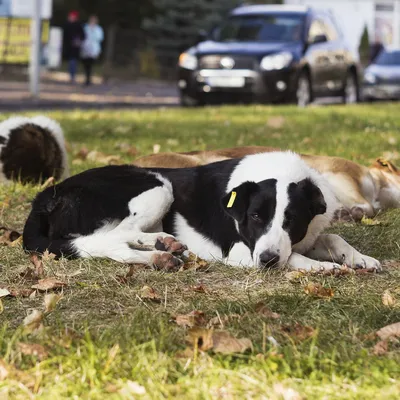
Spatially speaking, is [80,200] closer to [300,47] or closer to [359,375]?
[359,375]

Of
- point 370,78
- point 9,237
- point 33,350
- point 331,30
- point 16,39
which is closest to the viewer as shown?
point 33,350

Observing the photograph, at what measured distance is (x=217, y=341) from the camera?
396 centimetres

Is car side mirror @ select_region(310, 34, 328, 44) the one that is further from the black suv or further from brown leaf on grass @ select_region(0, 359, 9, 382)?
brown leaf on grass @ select_region(0, 359, 9, 382)

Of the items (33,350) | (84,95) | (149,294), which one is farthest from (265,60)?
(33,350)

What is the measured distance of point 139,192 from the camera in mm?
6020

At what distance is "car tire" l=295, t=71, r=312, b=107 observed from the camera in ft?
61.7

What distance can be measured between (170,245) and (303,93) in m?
13.7

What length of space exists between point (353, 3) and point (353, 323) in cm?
4881

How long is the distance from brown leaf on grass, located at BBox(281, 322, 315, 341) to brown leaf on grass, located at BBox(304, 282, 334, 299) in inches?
21.4

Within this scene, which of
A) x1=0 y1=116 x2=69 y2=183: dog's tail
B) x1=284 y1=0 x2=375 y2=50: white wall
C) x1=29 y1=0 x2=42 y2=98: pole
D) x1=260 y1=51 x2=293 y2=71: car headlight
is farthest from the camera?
x1=284 y1=0 x2=375 y2=50: white wall

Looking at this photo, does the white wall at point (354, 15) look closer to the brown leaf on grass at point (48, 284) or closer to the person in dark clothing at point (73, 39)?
the person in dark clothing at point (73, 39)

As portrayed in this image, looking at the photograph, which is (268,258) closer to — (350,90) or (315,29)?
(315,29)

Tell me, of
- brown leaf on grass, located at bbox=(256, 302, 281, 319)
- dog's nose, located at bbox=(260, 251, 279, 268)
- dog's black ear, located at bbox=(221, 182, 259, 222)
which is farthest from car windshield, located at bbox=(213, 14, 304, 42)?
brown leaf on grass, located at bbox=(256, 302, 281, 319)

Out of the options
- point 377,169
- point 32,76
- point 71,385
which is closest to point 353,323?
point 71,385
